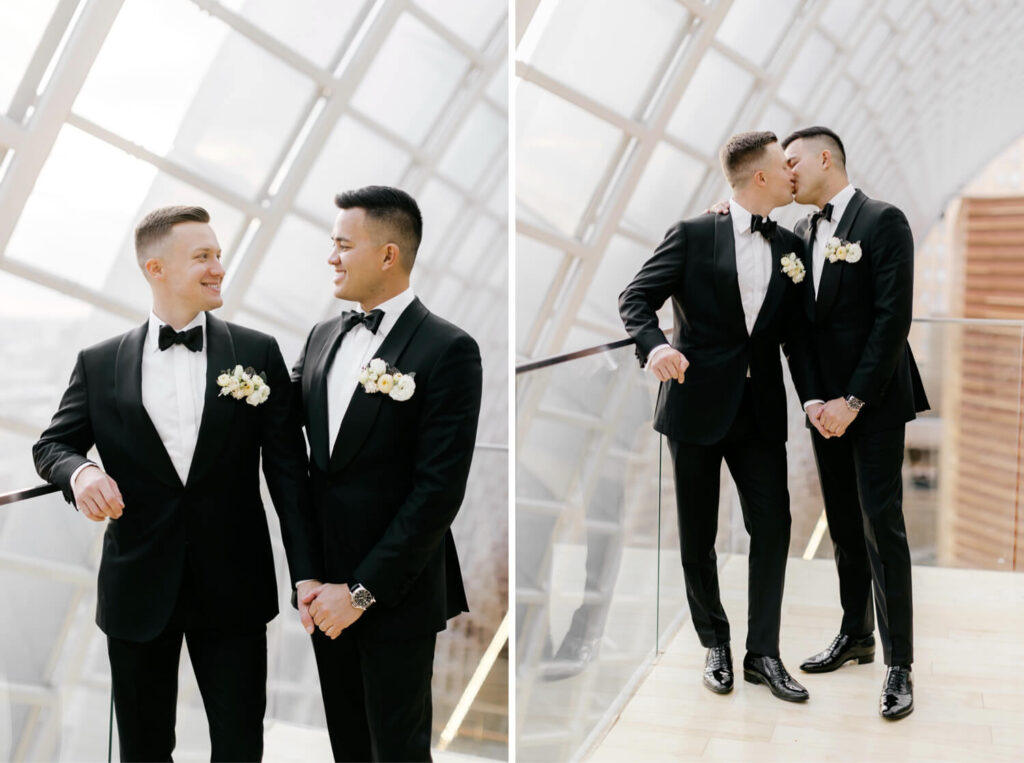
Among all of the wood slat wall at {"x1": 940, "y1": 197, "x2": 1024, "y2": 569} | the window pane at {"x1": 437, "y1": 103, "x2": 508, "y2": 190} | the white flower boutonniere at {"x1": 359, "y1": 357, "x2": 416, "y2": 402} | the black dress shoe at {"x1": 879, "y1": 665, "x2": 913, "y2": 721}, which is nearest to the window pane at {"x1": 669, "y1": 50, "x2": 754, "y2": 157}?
the window pane at {"x1": 437, "y1": 103, "x2": 508, "y2": 190}

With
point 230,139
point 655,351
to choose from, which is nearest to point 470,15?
point 230,139

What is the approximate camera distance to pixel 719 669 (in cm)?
334

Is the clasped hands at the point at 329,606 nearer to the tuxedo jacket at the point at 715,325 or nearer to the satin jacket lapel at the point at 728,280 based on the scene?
the tuxedo jacket at the point at 715,325

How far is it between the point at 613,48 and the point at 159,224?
24.4 ft

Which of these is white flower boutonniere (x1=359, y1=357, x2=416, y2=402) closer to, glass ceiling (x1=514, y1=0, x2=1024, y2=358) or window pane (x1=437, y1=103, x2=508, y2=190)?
glass ceiling (x1=514, y1=0, x2=1024, y2=358)

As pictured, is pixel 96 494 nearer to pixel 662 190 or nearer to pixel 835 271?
pixel 835 271

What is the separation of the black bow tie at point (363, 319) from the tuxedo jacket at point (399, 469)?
0.09 feet

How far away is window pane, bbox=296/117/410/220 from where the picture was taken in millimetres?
8250

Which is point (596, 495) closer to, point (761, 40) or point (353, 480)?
point (353, 480)

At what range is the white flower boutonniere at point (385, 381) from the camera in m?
2.30

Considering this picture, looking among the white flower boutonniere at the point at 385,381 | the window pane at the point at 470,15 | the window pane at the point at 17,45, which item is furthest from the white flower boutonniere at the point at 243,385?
the window pane at the point at 470,15

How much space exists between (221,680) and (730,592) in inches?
99.1

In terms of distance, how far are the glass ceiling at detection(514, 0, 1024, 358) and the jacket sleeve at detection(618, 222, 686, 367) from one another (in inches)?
164

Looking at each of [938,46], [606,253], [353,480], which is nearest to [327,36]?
[606,253]
